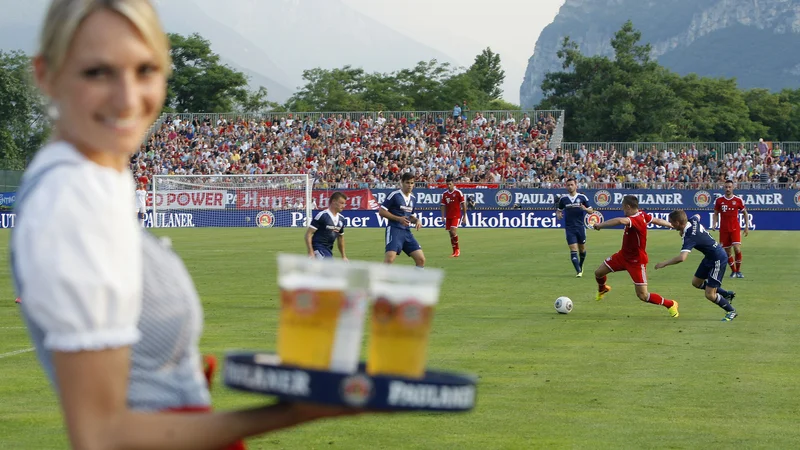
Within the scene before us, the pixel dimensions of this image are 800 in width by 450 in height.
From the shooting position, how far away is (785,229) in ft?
172

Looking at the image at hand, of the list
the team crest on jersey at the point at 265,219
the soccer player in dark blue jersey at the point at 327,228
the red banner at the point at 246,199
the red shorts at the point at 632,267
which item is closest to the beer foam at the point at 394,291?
the red shorts at the point at 632,267

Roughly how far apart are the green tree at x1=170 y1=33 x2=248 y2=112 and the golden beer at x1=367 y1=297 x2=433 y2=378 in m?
98.0

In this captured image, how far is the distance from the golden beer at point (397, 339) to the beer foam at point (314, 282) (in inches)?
3.0

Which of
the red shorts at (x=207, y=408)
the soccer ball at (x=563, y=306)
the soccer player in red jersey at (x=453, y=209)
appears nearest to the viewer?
the red shorts at (x=207, y=408)

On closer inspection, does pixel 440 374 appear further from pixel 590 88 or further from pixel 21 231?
pixel 590 88

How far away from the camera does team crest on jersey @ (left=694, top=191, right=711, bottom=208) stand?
174 ft

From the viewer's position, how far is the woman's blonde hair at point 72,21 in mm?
2125

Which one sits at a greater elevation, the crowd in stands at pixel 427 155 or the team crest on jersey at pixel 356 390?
the crowd in stands at pixel 427 155

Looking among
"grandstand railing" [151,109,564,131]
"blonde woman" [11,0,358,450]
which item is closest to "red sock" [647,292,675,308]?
"blonde woman" [11,0,358,450]

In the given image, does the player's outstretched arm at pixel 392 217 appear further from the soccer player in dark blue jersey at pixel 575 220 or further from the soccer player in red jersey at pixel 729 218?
the soccer player in red jersey at pixel 729 218

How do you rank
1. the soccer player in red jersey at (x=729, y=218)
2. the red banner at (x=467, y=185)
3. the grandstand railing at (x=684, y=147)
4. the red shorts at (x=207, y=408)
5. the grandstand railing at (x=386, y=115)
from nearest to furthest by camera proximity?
the red shorts at (x=207, y=408)
the soccer player in red jersey at (x=729, y=218)
the red banner at (x=467, y=185)
the grandstand railing at (x=684, y=147)
the grandstand railing at (x=386, y=115)

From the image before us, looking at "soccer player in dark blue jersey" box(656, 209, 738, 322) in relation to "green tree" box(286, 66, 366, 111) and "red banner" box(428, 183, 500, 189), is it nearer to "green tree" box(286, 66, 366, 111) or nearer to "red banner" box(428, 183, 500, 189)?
"red banner" box(428, 183, 500, 189)

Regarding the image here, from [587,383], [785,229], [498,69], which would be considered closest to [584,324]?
[587,383]

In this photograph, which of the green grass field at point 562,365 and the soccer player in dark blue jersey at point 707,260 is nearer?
the green grass field at point 562,365
